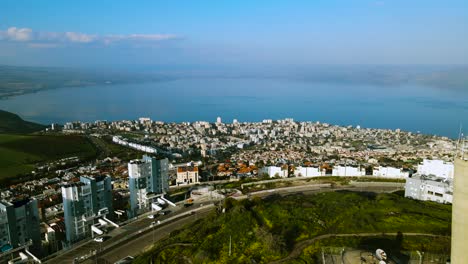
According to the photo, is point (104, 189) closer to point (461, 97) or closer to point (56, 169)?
point (56, 169)

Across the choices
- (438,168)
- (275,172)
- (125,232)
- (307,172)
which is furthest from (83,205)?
(438,168)

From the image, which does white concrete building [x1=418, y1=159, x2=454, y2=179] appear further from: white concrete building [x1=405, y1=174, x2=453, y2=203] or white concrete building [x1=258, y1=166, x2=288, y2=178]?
white concrete building [x1=258, y1=166, x2=288, y2=178]

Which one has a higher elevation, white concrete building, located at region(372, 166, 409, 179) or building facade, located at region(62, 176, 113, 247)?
building facade, located at region(62, 176, 113, 247)

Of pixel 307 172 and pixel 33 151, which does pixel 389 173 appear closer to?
pixel 307 172

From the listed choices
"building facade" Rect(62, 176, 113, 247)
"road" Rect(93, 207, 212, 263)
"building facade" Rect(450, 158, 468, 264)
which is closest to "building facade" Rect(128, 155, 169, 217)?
"building facade" Rect(62, 176, 113, 247)

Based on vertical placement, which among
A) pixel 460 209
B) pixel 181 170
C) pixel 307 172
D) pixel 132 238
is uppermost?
pixel 460 209

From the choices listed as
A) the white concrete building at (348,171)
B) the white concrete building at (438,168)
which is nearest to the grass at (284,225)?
the white concrete building at (438,168)
